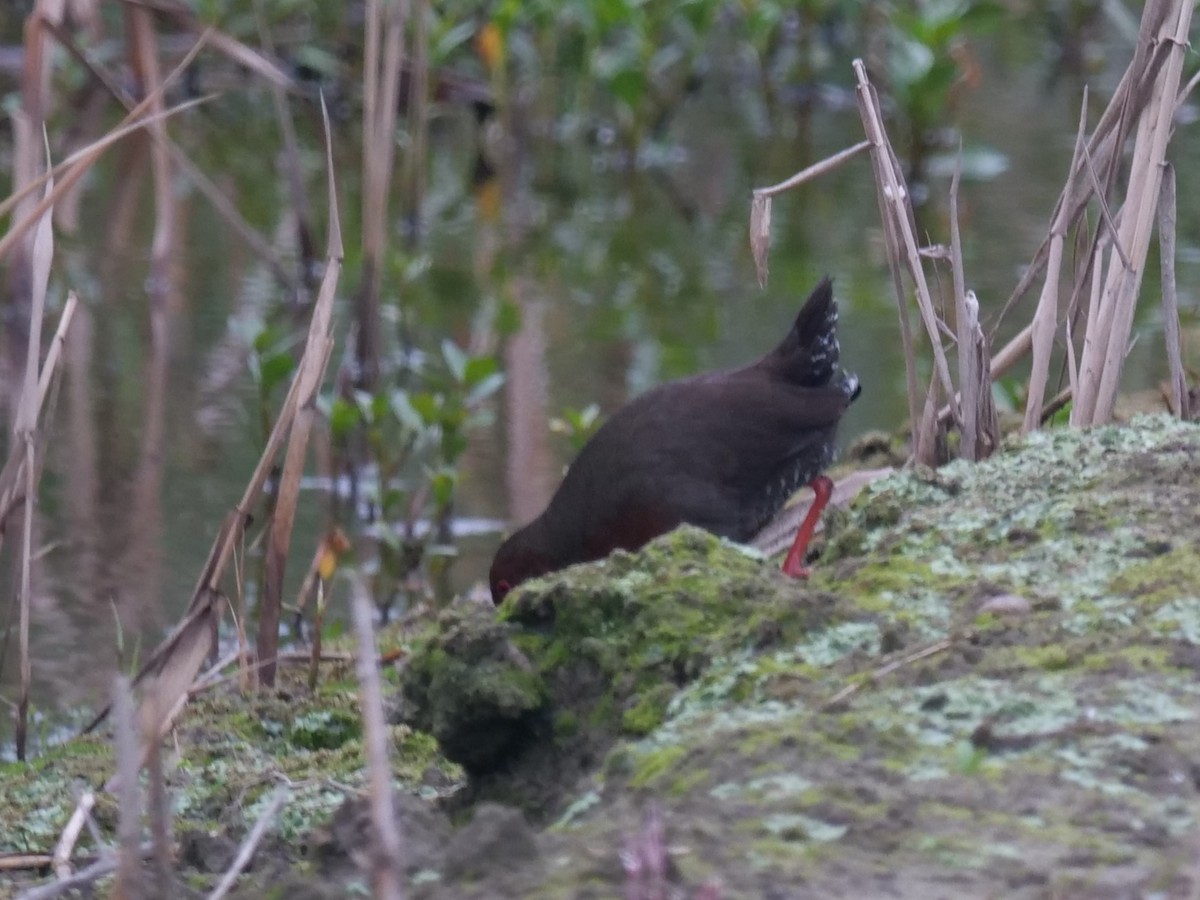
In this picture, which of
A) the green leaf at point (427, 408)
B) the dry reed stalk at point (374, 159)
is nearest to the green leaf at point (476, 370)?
the green leaf at point (427, 408)

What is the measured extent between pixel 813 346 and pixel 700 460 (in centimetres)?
39

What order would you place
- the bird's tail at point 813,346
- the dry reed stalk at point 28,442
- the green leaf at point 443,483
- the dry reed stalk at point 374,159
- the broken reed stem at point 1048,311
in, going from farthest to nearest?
the green leaf at point 443,483, the dry reed stalk at point 374,159, the bird's tail at point 813,346, the broken reed stem at point 1048,311, the dry reed stalk at point 28,442

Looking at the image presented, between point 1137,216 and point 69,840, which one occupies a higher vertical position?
point 1137,216

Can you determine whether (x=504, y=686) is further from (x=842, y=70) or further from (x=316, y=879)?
(x=842, y=70)

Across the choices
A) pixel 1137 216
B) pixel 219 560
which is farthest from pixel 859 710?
pixel 1137 216

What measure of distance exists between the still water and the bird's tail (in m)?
0.95

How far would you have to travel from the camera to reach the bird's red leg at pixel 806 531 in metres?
3.09

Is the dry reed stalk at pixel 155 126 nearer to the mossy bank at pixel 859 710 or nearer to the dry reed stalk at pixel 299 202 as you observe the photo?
the dry reed stalk at pixel 299 202

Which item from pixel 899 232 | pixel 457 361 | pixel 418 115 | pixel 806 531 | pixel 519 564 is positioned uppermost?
pixel 418 115

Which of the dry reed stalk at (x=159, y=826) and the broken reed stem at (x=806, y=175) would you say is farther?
the broken reed stem at (x=806, y=175)

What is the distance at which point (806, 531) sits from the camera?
333cm

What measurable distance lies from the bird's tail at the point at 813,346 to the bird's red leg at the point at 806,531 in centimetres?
29

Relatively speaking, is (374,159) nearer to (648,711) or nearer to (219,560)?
(219,560)

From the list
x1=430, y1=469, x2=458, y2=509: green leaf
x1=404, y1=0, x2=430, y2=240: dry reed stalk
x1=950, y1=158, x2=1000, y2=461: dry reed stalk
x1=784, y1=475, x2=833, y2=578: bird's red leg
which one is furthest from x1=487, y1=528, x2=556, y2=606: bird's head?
x1=404, y1=0, x2=430, y2=240: dry reed stalk
